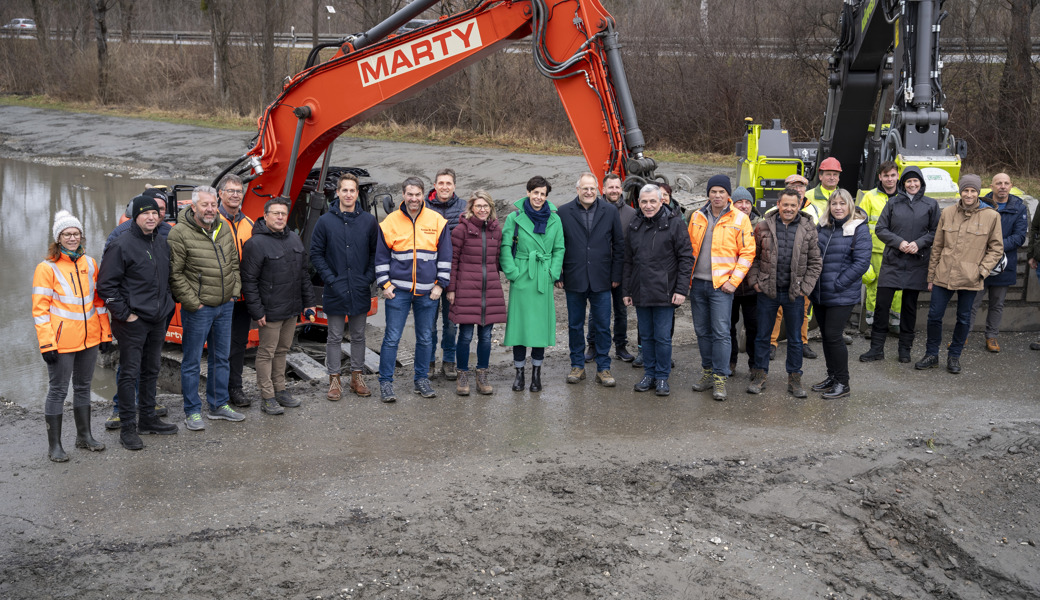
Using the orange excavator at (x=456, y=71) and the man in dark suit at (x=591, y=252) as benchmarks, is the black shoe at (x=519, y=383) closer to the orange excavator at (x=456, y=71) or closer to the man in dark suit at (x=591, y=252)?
the man in dark suit at (x=591, y=252)

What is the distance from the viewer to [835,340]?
7.86m

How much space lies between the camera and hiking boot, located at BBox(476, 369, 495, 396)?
8039mm

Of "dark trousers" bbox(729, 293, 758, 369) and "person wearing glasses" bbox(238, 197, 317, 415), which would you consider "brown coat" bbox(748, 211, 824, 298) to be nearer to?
"dark trousers" bbox(729, 293, 758, 369)

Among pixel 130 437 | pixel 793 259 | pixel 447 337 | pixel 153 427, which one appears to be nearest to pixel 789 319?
pixel 793 259

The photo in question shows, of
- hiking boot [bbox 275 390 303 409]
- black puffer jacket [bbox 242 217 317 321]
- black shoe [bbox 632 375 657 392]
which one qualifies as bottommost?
hiking boot [bbox 275 390 303 409]

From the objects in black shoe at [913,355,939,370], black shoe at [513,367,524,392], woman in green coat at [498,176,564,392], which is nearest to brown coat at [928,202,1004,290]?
black shoe at [913,355,939,370]

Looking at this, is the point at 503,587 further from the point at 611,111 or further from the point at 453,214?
the point at 611,111

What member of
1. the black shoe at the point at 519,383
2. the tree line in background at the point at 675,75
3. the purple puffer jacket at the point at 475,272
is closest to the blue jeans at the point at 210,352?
the purple puffer jacket at the point at 475,272

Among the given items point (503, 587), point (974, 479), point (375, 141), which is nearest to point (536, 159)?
point (375, 141)

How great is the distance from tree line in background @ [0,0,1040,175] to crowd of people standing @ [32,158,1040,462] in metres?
12.6

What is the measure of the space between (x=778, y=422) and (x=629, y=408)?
1.23m

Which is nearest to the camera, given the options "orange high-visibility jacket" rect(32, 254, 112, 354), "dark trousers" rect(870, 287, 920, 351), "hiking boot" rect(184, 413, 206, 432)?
"orange high-visibility jacket" rect(32, 254, 112, 354)

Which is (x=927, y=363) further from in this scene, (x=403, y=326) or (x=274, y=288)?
(x=274, y=288)

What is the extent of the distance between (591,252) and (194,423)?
3.63 m
